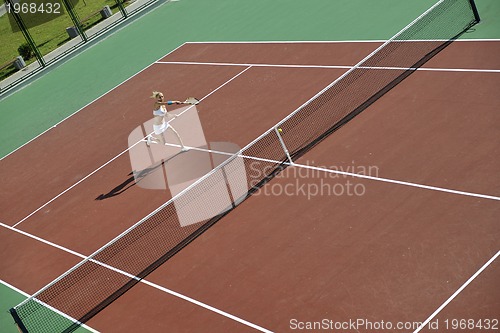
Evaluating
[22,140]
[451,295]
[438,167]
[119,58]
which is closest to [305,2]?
[119,58]

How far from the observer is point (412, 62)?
57.0 ft

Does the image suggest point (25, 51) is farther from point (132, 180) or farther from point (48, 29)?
point (132, 180)

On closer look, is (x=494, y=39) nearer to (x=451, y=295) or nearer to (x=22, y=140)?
(x=451, y=295)

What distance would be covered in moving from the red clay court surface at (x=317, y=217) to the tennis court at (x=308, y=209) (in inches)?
1.3

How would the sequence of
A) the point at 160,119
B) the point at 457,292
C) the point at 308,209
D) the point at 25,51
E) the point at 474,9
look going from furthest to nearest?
1. the point at 25,51
2. the point at 474,9
3. the point at 160,119
4. the point at 308,209
5. the point at 457,292

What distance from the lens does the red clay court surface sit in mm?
10969

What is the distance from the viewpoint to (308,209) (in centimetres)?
1345

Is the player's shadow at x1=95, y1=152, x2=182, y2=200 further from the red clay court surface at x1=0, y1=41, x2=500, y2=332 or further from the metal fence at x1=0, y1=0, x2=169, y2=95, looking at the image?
the metal fence at x1=0, y1=0, x2=169, y2=95

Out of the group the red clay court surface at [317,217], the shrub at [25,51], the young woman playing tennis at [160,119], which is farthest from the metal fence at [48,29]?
the young woman playing tennis at [160,119]

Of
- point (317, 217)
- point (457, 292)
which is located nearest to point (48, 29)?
point (317, 217)

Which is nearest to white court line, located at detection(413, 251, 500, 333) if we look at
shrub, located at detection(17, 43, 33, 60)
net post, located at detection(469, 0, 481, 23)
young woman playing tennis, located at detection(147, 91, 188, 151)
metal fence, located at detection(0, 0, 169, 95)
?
young woman playing tennis, located at detection(147, 91, 188, 151)

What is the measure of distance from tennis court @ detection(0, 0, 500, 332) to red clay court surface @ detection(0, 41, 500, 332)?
3cm

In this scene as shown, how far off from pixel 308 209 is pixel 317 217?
0.37m

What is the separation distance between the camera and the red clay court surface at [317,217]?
1097 cm
